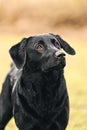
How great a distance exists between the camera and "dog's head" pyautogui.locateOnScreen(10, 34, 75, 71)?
744 centimetres

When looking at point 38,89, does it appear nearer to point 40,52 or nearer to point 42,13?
point 40,52

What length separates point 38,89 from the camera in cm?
802

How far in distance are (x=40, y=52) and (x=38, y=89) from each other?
Result: 0.59 metres

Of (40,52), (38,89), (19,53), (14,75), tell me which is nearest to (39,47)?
(40,52)

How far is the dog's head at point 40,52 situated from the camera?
744 cm

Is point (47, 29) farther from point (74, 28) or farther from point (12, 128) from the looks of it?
point (12, 128)

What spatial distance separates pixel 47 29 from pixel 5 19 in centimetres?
378

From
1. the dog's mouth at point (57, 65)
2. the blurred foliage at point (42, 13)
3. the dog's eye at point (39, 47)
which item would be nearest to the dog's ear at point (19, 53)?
the dog's eye at point (39, 47)

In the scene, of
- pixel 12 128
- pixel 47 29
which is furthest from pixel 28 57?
pixel 47 29

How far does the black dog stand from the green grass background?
343cm

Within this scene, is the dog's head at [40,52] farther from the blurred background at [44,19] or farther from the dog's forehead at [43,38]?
the blurred background at [44,19]

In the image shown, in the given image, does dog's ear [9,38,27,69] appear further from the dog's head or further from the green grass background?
the green grass background

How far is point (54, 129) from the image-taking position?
26.3ft

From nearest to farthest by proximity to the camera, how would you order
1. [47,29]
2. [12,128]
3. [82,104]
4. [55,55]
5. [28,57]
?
[55,55] → [28,57] → [12,128] → [82,104] → [47,29]
